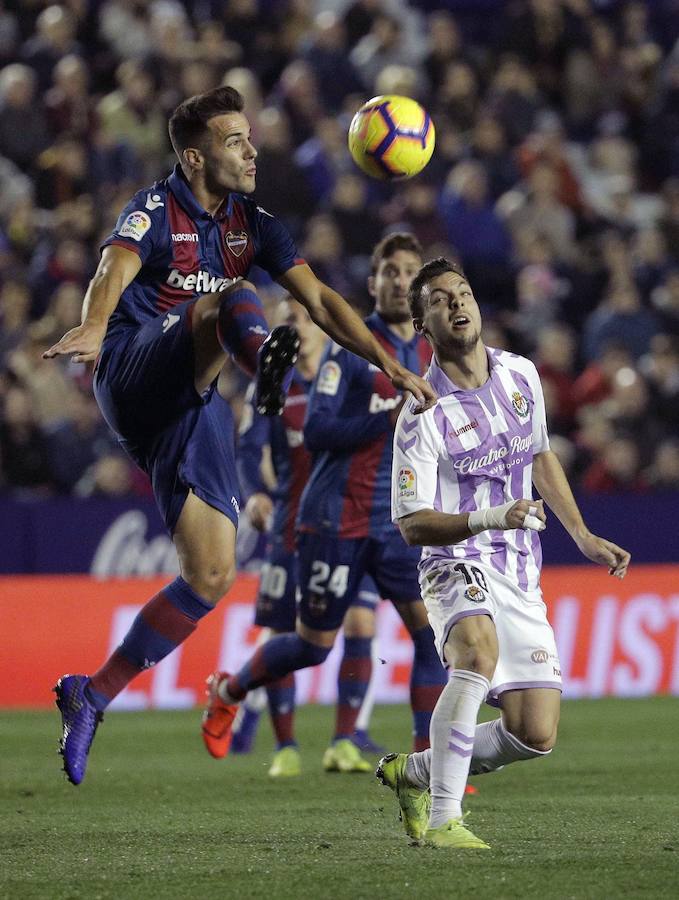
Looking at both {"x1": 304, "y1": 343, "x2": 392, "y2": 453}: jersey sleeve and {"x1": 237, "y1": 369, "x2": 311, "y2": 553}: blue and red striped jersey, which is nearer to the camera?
{"x1": 304, "y1": 343, "x2": 392, "y2": 453}: jersey sleeve

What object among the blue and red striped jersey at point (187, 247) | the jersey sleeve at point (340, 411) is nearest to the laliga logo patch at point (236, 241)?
the blue and red striped jersey at point (187, 247)

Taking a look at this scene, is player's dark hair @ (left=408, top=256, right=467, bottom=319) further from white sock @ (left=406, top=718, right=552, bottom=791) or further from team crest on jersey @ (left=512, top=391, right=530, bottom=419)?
white sock @ (left=406, top=718, right=552, bottom=791)

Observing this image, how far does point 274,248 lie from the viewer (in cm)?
671

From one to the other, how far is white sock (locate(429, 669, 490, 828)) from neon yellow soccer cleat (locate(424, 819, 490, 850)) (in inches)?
0.9

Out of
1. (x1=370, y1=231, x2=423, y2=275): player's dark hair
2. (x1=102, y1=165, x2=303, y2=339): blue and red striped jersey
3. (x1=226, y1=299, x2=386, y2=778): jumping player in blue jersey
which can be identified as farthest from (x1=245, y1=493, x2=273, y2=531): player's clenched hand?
(x1=102, y1=165, x2=303, y2=339): blue and red striped jersey

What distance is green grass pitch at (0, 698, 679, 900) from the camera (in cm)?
503

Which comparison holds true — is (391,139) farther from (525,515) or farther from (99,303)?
(525,515)

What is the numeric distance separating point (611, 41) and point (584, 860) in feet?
46.1

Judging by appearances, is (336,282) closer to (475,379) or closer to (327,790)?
(327,790)

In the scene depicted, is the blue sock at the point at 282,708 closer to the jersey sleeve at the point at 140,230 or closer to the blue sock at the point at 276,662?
the blue sock at the point at 276,662

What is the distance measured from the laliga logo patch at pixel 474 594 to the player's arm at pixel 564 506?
40 cm

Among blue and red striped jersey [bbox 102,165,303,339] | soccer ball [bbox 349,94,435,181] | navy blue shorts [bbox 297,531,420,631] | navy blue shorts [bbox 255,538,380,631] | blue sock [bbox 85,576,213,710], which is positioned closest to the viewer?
blue and red striped jersey [bbox 102,165,303,339]

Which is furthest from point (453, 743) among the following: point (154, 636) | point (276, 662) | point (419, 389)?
point (276, 662)

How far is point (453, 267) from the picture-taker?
20.6 feet
